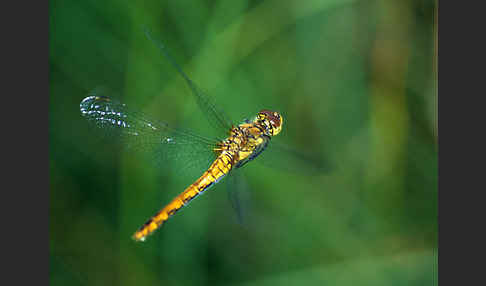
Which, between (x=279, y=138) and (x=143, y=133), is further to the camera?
(x=279, y=138)

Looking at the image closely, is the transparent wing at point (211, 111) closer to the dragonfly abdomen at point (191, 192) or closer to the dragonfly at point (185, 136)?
the dragonfly at point (185, 136)

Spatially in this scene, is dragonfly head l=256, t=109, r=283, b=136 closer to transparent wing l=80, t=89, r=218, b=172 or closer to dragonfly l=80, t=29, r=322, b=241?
dragonfly l=80, t=29, r=322, b=241

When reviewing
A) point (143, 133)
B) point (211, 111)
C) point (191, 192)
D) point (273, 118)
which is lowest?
point (191, 192)

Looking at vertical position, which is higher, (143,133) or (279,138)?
(279,138)

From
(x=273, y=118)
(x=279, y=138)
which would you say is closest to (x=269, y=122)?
(x=273, y=118)

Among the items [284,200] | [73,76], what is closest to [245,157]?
[284,200]

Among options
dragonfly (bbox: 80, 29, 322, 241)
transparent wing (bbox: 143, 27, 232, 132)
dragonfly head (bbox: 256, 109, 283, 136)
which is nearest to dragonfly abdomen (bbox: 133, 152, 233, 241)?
dragonfly (bbox: 80, 29, 322, 241)

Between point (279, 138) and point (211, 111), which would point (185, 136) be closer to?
point (211, 111)

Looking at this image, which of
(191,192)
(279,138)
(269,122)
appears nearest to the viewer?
(191,192)
